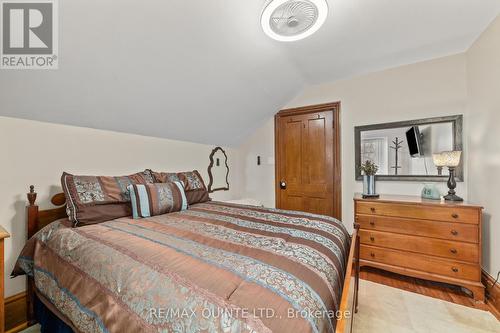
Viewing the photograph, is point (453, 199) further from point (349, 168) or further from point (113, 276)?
point (113, 276)

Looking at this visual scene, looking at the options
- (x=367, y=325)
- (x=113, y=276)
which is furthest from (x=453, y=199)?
(x=113, y=276)

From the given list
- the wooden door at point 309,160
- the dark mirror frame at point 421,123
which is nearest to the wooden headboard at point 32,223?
the wooden door at point 309,160

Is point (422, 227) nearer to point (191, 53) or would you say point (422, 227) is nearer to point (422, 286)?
point (422, 286)

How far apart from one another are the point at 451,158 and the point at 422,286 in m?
1.30

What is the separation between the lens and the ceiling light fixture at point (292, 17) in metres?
1.38

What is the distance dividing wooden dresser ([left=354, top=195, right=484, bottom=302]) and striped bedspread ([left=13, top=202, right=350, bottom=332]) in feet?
3.37

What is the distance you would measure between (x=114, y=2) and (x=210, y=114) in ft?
5.00

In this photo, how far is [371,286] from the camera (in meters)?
2.09

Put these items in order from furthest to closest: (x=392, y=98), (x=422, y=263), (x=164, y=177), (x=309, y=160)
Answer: (x=309, y=160) → (x=392, y=98) → (x=164, y=177) → (x=422, y=263)

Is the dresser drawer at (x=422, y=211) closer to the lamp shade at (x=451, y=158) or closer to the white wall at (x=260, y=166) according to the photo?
the lamp shade at (x=451, y=158)

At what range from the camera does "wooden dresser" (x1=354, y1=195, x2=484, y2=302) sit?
187cm

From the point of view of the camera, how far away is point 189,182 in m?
2.46

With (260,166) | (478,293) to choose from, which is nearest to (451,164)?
(478,293)

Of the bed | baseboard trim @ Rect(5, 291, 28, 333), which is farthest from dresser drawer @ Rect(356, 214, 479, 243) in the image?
baseboard trim @ Rect(5, 291, 28, 333)
